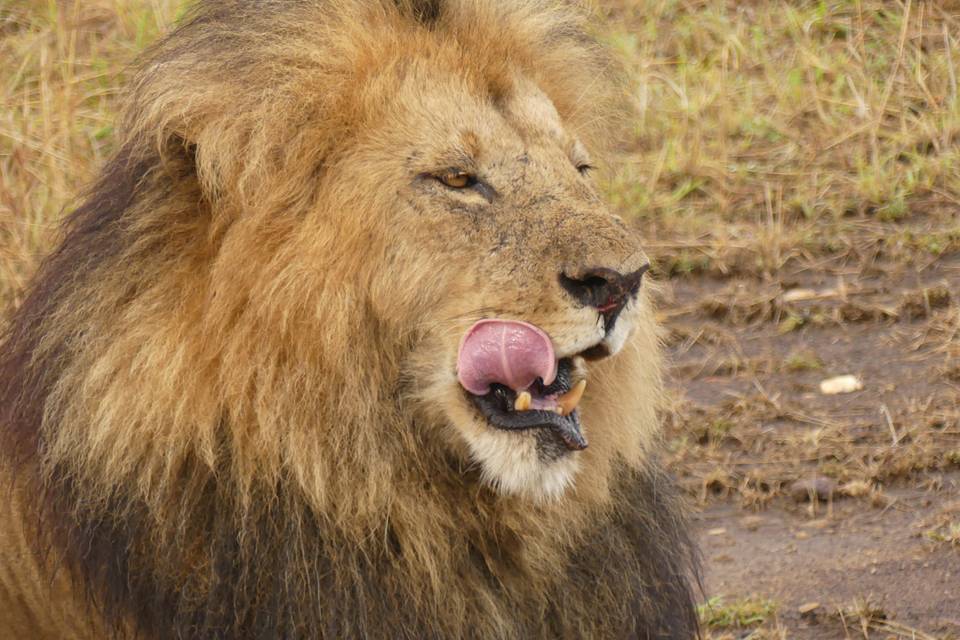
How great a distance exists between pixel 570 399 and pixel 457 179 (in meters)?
0.47

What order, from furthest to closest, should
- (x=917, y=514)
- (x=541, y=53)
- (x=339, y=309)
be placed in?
(x=917, y=514) → (x=541, y=53) → (x=339, y=309)

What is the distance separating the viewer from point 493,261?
282 cm

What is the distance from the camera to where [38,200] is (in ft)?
18.7

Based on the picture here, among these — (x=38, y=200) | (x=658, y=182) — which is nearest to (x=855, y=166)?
(x=658, y=182)

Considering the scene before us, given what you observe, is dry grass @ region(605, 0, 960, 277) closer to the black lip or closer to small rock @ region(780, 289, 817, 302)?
small rock @ region(780, 289, 817, 302)

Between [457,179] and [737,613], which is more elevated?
[457,179]

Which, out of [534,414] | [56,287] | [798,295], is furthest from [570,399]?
[798,295]

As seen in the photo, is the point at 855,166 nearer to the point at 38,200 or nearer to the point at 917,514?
the point at 917,514

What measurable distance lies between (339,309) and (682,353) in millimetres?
2869

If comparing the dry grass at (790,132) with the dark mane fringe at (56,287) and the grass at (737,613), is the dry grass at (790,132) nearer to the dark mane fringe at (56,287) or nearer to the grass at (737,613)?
the grass at (737,613)

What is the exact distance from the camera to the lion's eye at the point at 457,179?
2916mm

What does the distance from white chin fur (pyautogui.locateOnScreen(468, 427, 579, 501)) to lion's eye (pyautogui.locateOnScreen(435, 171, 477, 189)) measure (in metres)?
0.47

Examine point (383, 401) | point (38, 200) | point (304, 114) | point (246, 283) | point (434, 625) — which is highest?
point (304, 114)

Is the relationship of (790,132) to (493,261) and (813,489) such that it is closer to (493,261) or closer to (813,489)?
(813,489)
